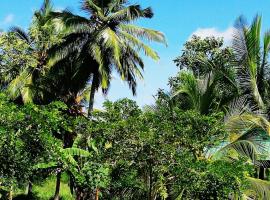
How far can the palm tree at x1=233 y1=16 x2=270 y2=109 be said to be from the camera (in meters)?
15.9

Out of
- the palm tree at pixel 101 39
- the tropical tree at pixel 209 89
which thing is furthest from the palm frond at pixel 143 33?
the tropical tree at pixel 209 89

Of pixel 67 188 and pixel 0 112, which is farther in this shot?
pixel 67 188

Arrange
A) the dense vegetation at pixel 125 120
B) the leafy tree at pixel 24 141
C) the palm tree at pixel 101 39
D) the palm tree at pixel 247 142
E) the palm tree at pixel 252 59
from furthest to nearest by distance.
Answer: the palm tree at pixel 101 39 → the palm tree at pixel 252 59 → the palm tree at pixel 247 142 → the dense vegetation at pixel 125 120 → the leafy tree at pixel 24 141

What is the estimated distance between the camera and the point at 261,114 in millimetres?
15734

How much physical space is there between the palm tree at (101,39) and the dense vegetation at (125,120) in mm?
42

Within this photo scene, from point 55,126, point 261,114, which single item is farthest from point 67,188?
point 55,126

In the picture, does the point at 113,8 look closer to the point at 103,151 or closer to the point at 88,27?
the point at 88,27

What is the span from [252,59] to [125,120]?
5.96 m

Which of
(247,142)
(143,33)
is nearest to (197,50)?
(143,33)

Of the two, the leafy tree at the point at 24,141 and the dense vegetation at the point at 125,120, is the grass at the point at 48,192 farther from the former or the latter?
the leafy tree at the point at 24,141

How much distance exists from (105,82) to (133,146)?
863cm

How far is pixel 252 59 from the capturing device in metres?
16.1

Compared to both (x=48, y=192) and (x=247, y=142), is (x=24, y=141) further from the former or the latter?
(x=48, y=192)

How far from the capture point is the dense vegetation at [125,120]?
1012 centimetres
